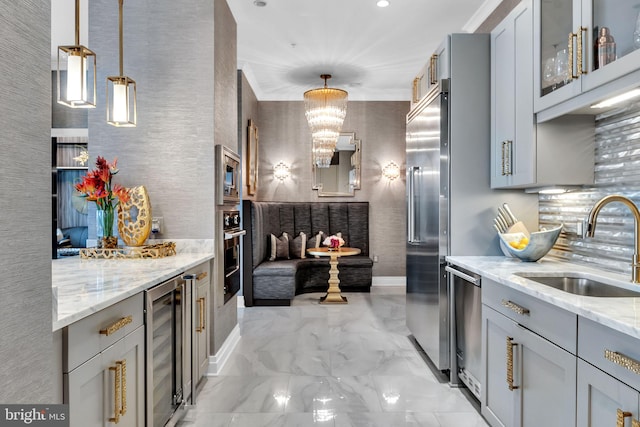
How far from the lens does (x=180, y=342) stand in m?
2.23

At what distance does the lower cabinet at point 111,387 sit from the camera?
4.03 ft

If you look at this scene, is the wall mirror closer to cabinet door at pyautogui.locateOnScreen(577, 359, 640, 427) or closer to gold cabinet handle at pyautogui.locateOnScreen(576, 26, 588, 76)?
gold cabinet handle at pyautogui.locateOnScreen(576, 26, 588, 76)

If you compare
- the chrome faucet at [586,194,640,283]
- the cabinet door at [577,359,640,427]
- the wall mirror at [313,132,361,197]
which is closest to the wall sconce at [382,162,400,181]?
the wall mirror at [313,132,361,197]

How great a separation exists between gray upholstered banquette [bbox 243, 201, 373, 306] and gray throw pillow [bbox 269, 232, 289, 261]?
0.31 feet

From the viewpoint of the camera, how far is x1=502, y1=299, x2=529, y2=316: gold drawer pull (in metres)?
1.80

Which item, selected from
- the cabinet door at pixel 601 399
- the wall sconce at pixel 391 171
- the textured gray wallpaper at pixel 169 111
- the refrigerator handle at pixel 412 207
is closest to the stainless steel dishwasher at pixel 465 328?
the refrigerator handle at pixel 412 207

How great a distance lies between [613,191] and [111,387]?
8.19 feet

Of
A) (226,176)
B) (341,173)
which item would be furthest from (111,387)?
(341,173)

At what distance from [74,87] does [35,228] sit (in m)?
1.38

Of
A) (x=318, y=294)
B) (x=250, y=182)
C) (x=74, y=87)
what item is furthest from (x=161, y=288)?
(x=318, y=294)

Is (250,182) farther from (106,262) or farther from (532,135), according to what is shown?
(532,135)

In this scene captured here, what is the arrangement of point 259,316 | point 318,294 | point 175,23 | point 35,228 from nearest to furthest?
point 35,228, point 175,23, point 259,316, point 318,294

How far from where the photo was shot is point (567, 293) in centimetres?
159

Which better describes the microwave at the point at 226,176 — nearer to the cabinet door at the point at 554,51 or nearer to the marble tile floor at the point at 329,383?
the marble tile floor at the point at 329,383
